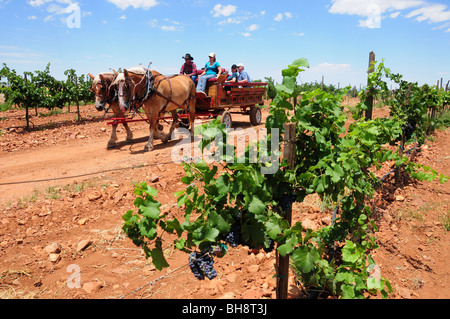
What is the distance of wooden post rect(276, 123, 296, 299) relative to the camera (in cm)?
223

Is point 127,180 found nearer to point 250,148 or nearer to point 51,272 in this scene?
point 51,272

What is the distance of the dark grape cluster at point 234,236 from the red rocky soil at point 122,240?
3.90 feet

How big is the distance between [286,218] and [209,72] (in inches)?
301

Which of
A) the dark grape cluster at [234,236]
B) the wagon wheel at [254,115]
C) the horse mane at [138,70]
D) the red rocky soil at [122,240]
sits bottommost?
the red rocky soil at [122,240]

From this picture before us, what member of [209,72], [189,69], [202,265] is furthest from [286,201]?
[189,69]

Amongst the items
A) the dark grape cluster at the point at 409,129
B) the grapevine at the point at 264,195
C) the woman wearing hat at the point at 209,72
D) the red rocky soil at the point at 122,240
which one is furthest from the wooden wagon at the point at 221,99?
the grapevine at the point at 264,195

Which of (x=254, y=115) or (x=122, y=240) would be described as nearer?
(x=122, y=240)

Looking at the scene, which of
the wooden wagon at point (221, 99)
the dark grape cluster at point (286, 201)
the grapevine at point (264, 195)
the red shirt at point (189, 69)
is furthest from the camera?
the red shirt at point (189, 69)

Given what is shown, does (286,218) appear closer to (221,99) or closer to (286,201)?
(286,201)

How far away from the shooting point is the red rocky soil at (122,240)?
338 centimetres

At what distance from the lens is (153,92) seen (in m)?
7.46

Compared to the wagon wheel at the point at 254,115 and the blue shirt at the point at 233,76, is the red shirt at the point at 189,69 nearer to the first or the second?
the blue shirt at the point at 233,76

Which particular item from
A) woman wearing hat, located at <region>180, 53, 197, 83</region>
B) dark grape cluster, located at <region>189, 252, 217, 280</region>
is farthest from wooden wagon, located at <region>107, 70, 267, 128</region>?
dark grape cluster, located at <region>189, 252, 217, 280</region>
